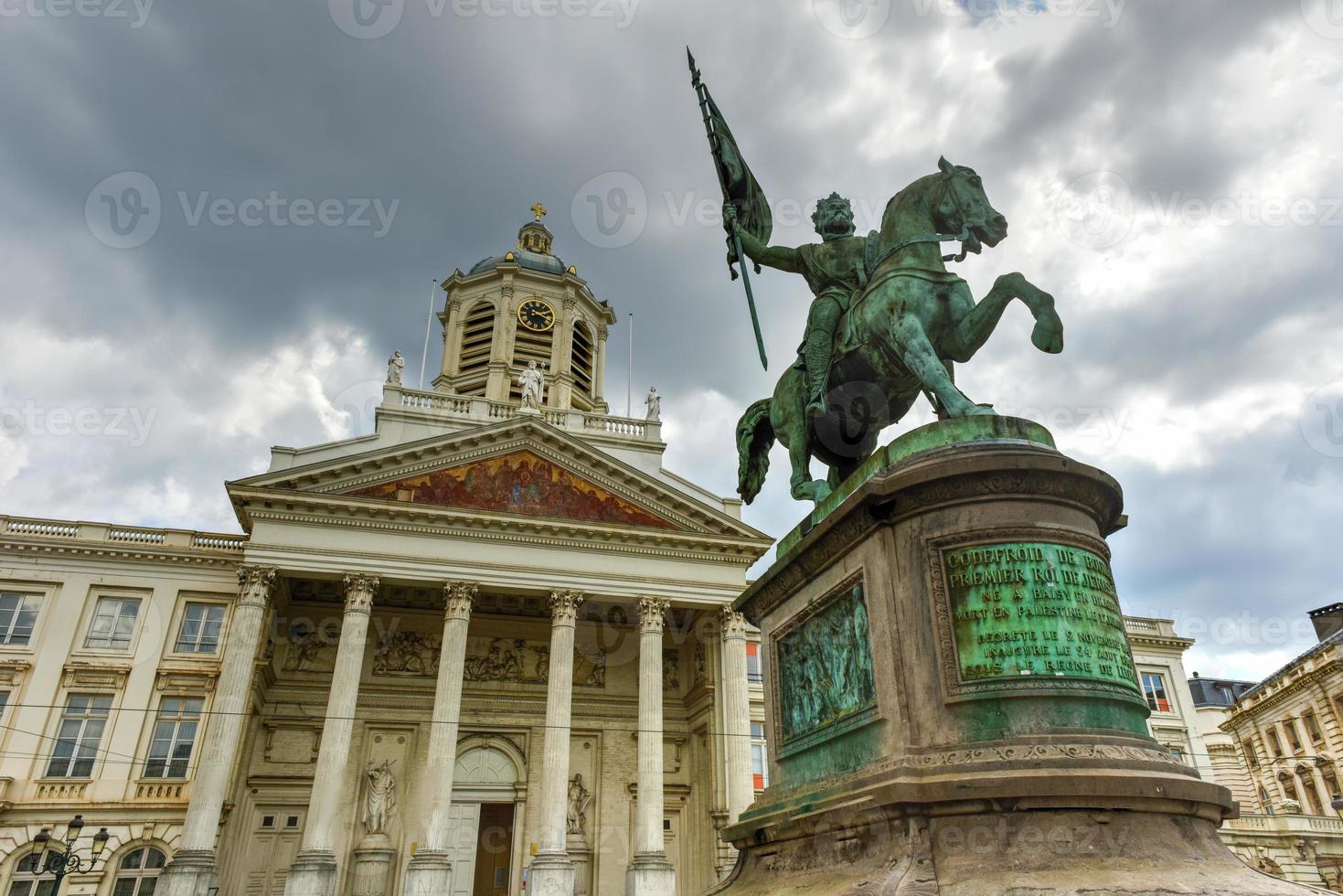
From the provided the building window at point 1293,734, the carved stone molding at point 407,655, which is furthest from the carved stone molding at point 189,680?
the building window at point 1293,734

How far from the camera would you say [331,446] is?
106 ft

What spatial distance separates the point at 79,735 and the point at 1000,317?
113 ft

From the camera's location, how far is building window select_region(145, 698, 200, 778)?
97.5ft

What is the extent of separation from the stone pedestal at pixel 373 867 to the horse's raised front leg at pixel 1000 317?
29814mm

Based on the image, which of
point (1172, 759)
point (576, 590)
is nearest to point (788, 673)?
point (1172, 759)

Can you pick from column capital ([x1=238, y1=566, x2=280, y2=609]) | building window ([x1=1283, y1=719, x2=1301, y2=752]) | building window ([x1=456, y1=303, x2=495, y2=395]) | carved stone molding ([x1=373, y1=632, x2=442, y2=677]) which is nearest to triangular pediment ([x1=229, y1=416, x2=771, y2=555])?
column capital ([x1=238, y1=566, x2=280, y2=609])

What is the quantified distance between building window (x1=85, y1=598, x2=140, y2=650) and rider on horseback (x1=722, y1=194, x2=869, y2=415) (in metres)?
32.5

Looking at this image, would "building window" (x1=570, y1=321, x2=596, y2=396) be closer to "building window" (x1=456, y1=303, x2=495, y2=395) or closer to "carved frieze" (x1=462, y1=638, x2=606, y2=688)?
"building window" (x1=456, y1=303, x2=495, y2=395)

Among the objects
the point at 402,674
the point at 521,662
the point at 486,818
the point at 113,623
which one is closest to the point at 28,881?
the point at 113,623

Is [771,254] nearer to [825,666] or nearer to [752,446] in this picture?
[752,446]

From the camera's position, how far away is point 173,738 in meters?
30.2

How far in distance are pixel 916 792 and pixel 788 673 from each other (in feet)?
7.21

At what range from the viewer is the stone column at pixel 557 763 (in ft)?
84.2

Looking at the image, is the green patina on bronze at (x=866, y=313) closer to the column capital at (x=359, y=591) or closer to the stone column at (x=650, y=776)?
Answer: the stone column at (x=650, y=776)
